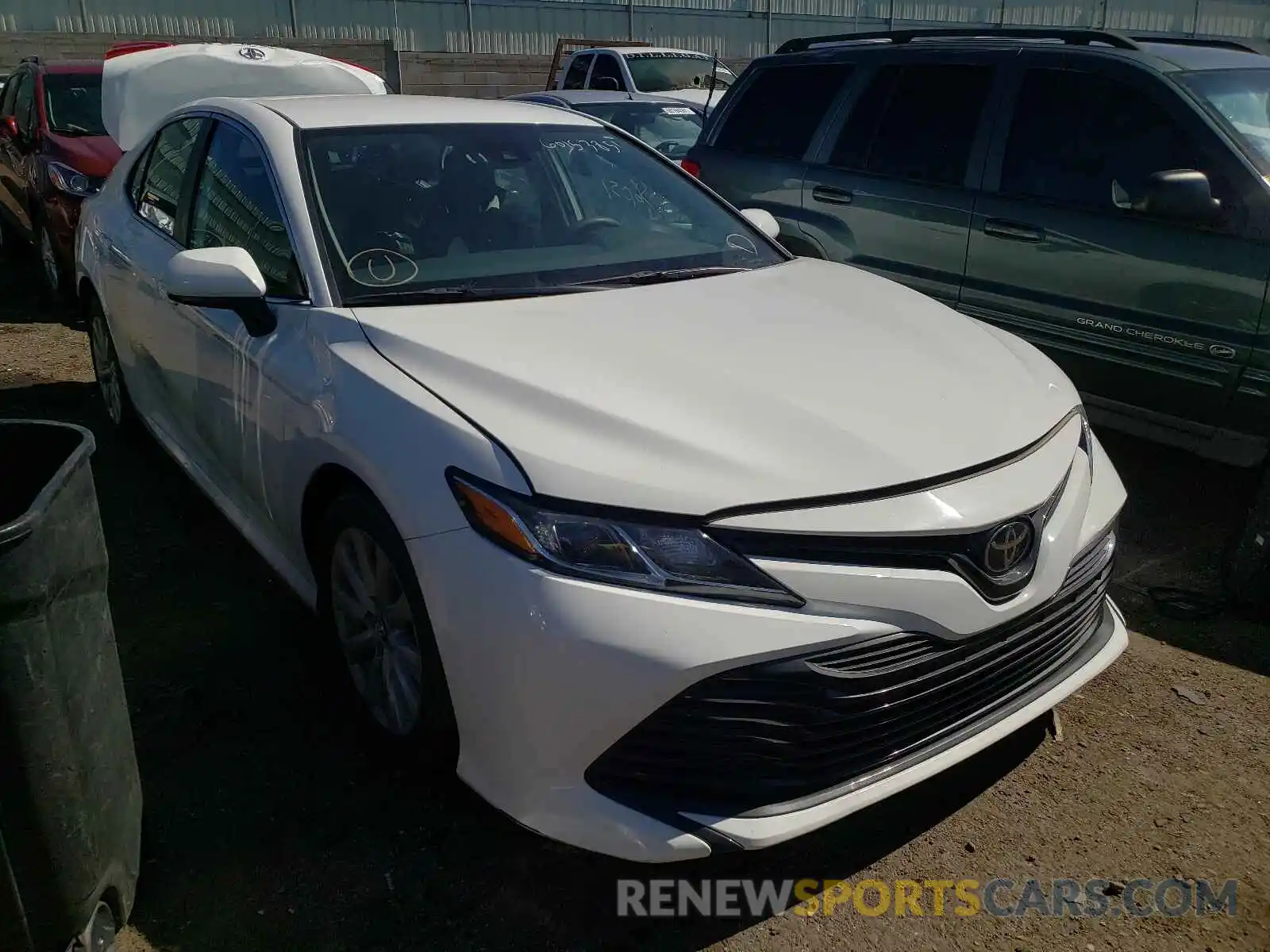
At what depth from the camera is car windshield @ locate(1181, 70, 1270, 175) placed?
4.17 m

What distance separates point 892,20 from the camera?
25.3 meters

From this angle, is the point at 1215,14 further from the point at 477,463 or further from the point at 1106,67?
the point at 477,463

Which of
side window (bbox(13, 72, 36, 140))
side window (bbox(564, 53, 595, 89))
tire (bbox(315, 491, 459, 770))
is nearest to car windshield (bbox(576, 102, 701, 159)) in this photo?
side window (bbox(13, 72, 36, 140))

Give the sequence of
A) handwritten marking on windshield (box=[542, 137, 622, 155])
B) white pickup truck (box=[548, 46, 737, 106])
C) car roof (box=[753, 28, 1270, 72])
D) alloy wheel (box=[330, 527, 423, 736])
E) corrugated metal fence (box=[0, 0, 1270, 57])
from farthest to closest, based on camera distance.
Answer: corrugated metal fence (box=[0, 0, 1270, 57]), white pickup truck (box=[548, 46, 737, 106]), car roof (box=[753, 28, 1270, 72]), handwritten marking on windshield (box=[542, 137, 622, 155]), alloy wheel (box=[330, 527, 423, 736])

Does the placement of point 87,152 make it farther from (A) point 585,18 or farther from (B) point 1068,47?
(A) point 585,18

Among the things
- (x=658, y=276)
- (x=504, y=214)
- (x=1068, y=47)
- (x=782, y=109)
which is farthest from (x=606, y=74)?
(x=658, y=276)

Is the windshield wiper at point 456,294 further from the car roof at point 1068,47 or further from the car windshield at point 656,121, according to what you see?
the car windshield at point 656,121

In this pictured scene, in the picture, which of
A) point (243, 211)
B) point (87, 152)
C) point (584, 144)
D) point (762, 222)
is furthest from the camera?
point (87, 152)

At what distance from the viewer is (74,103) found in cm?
817

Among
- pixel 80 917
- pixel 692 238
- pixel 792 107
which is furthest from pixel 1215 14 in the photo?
pixel 80 917

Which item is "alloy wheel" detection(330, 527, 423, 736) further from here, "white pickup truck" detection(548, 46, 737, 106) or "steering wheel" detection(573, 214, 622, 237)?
"white pickup truck" detection(548, 46, 737, 106)

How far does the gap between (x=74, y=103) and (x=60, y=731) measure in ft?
25.2

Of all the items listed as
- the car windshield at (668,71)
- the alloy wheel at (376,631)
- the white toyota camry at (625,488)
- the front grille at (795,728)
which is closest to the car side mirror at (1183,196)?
the white toyota camry at (625,488)

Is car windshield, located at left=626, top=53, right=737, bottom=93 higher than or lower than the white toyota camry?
higher
